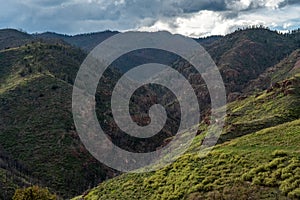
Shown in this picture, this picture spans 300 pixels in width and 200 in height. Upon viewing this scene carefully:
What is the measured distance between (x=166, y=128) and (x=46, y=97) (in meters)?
49.8

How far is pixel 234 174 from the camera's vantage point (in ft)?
110

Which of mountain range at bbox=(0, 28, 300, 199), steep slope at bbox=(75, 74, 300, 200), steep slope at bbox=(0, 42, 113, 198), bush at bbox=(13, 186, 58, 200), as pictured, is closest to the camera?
steep slope at bbox=(75, 74, 300, 200)

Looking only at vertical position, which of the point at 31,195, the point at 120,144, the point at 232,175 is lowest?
the point at 120,144

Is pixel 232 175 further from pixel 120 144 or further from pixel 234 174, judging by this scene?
pixel 120 144

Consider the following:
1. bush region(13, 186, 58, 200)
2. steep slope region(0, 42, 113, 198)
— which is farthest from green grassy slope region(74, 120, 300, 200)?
steep slope region(0, 42, 113, 198)

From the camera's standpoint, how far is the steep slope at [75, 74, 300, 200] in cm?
2995

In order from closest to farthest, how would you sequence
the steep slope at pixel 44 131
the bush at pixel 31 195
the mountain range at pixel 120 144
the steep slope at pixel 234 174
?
the steep slope at pixel 234 174
the mountain range at pixel 120 144
the bush at pixel 31 195
the steep slope at pixel 44 131

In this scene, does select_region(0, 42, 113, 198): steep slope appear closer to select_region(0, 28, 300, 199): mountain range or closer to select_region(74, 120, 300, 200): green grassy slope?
select_region(0, 28, 300, 199): mountain range

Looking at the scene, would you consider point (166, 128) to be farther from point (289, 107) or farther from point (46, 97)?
point (289, 107)

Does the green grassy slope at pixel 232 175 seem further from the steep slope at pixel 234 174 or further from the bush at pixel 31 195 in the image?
the bush at pixel 31 195

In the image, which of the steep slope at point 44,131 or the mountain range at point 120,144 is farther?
the steep slope at point 44,131

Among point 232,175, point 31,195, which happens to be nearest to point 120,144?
point 31,195

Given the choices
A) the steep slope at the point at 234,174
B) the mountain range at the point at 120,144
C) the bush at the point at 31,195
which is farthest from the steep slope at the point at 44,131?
the steep slope at the point at 234,174

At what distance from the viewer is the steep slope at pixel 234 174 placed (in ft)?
98.3
